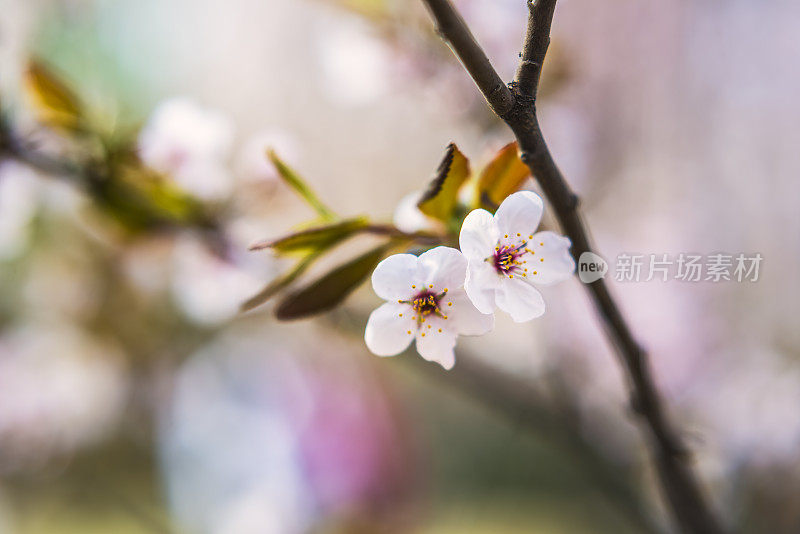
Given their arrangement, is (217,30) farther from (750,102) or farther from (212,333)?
(750,102)

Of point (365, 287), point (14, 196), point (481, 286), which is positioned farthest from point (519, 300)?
point (365, 287)

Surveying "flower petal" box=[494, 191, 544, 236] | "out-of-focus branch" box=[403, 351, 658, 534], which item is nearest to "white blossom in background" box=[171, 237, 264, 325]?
"out-of-focus branch" box=[403, 351, 658, 534]

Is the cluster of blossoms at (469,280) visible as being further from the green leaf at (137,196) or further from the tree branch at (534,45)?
the green leaf at (137,196)

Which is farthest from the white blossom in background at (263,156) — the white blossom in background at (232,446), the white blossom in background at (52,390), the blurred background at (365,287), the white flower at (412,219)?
the white blossom in background at (232,446)

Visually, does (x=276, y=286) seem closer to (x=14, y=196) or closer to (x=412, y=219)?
(x=412, y=219)

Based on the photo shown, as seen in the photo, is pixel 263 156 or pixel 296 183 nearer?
pixel 296 183

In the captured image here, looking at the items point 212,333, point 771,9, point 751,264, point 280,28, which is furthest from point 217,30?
point 751,264

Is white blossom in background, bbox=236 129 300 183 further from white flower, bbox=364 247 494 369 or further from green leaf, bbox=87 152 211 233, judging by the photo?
white flower, bbox=364 247 494 369
